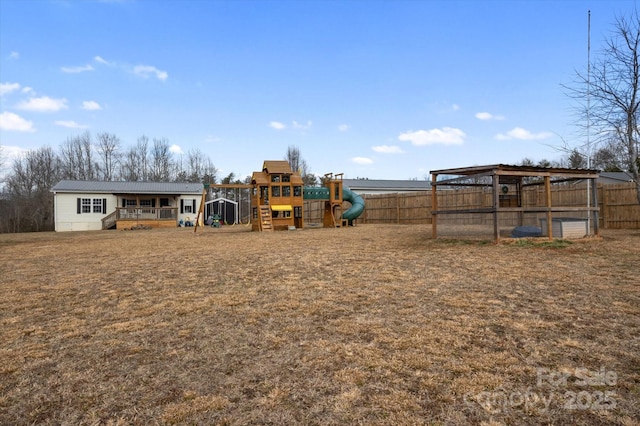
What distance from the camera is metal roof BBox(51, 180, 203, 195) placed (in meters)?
30.4

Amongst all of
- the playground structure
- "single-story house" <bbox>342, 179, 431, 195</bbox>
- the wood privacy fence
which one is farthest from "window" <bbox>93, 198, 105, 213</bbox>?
"single-story house" <bbox>342, 179, 431, 195</bbox>

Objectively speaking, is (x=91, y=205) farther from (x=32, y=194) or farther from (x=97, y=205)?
(x=32, y=194)

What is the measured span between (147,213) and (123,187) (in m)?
4.39

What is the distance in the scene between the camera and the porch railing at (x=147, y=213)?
2925cm

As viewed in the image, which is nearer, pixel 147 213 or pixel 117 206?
pixel 147 213

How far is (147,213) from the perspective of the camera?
30.1m

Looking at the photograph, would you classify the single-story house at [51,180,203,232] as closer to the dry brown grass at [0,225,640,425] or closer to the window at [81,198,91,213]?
the window at [81,198,91,213]

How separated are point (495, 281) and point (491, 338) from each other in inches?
112

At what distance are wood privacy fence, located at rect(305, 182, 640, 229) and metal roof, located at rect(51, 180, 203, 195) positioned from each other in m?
A: 11.5

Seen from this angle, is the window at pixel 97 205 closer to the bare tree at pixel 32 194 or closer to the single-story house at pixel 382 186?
the bare tree at pixel 32 194

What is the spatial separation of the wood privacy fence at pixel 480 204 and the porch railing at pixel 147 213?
36.8 feet

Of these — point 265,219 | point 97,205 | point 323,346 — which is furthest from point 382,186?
point 323,346

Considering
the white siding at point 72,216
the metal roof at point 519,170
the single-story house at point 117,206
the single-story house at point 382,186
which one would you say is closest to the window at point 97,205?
the single-story house at point 117,206

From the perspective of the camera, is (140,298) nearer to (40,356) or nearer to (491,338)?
(40,356)
